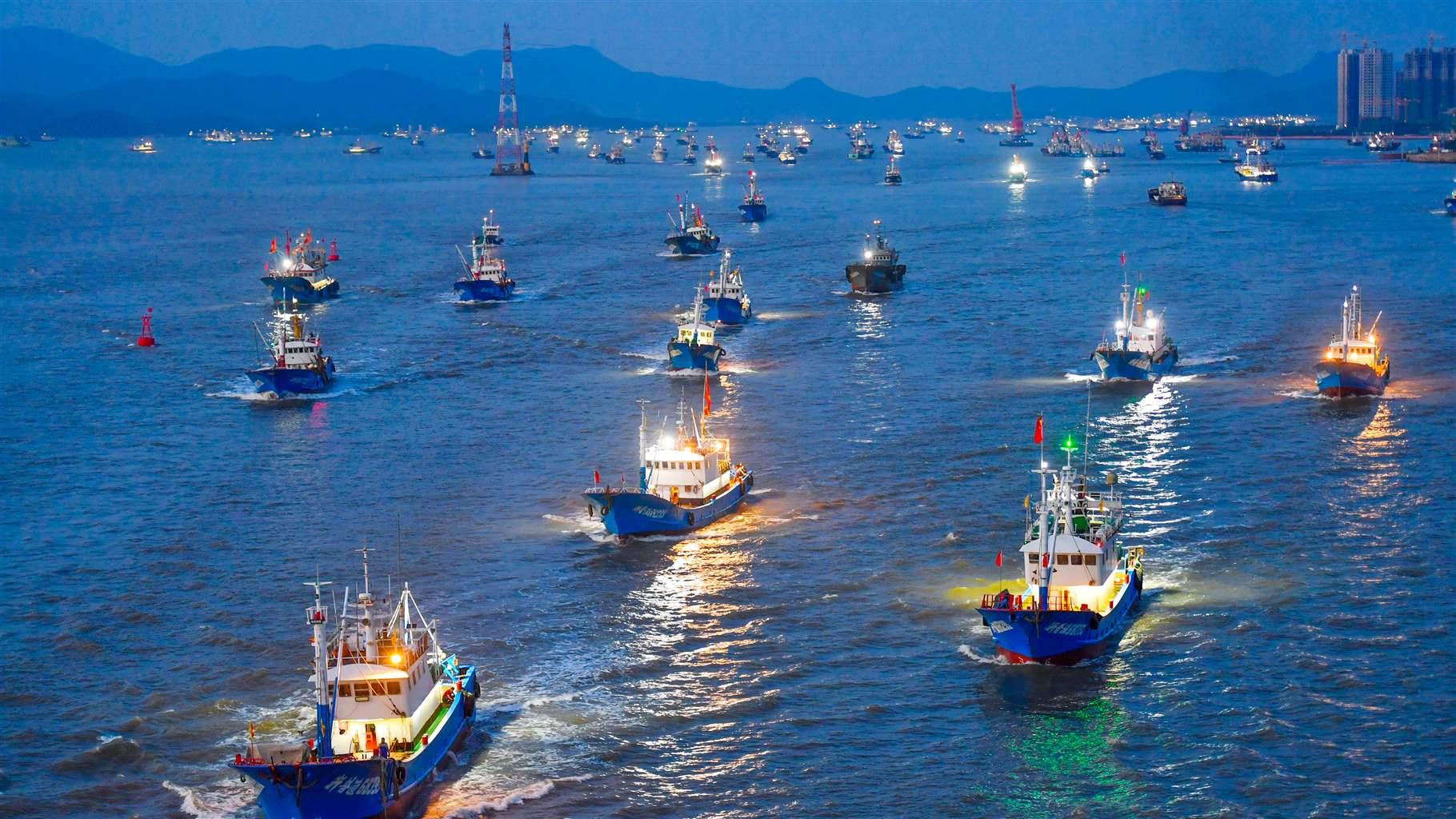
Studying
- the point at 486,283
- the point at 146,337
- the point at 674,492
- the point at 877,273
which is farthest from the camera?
the point at 877,273

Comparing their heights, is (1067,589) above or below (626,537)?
above

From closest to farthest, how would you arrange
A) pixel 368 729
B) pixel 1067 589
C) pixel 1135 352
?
pixel 368 729 → pixel 1067 589 → pixel 1135 352

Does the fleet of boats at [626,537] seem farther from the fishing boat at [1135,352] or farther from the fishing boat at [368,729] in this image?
the fishing boat at [1135,352]

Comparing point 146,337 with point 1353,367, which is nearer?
point 1353,367

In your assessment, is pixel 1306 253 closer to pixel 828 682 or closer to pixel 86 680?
pixel 828 682

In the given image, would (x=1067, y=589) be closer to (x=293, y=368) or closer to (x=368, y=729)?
(x=368, y=729)

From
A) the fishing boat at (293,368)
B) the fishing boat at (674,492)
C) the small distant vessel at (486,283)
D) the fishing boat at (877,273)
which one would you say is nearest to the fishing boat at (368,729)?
the fishing boat at (674,492)

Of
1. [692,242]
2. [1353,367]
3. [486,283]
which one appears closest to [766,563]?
[1353,367]
